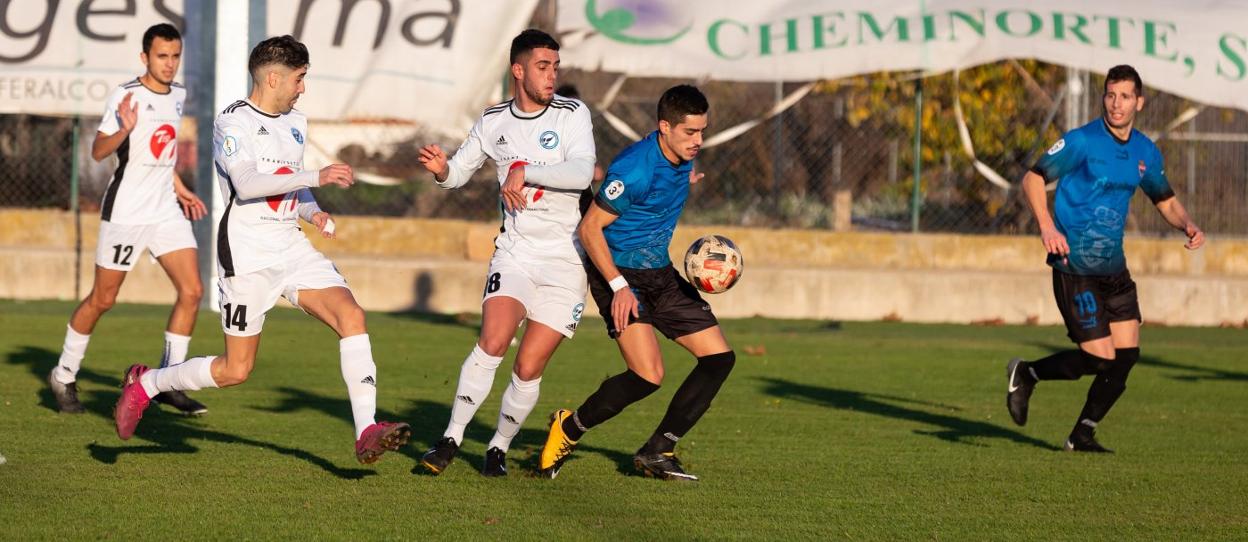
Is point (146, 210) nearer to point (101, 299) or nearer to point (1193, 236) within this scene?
point (101, 299)

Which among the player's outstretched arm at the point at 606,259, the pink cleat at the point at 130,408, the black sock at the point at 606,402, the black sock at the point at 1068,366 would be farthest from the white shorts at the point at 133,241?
the black sock at the point at 1068,366

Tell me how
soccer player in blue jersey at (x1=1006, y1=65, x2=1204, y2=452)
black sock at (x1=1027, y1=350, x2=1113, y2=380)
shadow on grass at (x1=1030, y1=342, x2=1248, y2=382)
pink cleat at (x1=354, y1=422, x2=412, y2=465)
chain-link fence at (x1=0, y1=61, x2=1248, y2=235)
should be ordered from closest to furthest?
1. pink cleat at (x1=354, y1=422, x2=412, y2=465)
2. soccer player in blue jersey at (x1=1006, y1=65, x2=1204, y2=452)
3. black sock at (x1=1027, y1=350, x2=1113, y2=380)
4. shadow on grass at (x1=1030, y1=342, x2=1248, y2=382)
5. chain-link fence at (x1=0, y1=61, x2=1248, y2=235)

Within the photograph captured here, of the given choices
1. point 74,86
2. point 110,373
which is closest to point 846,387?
point 110,373

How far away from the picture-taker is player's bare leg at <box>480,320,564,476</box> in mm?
7602

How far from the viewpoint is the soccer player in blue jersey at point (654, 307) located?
742cm

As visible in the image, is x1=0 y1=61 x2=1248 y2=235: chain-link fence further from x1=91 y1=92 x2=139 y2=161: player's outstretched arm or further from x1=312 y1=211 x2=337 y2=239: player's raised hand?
x1=312 y1=211 x2=337 y2=239: player's raised hand

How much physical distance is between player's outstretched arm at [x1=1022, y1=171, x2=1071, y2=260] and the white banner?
26.4 ft

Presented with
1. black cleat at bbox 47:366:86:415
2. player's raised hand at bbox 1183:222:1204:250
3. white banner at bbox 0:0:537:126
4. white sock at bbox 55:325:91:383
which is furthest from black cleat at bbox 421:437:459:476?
white banner at bbox 0:0:537:126

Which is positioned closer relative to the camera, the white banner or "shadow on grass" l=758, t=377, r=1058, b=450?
"shadow on grass" l=758, t=377, r=1058, b=450

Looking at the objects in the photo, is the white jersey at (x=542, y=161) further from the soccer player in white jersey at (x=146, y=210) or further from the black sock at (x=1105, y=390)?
the black sock at (x=1105, y=390)

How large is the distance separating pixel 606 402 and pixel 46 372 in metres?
4.97

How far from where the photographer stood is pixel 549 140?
7.58 m

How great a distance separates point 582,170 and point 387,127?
30.1ft

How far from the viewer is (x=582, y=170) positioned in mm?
7457
